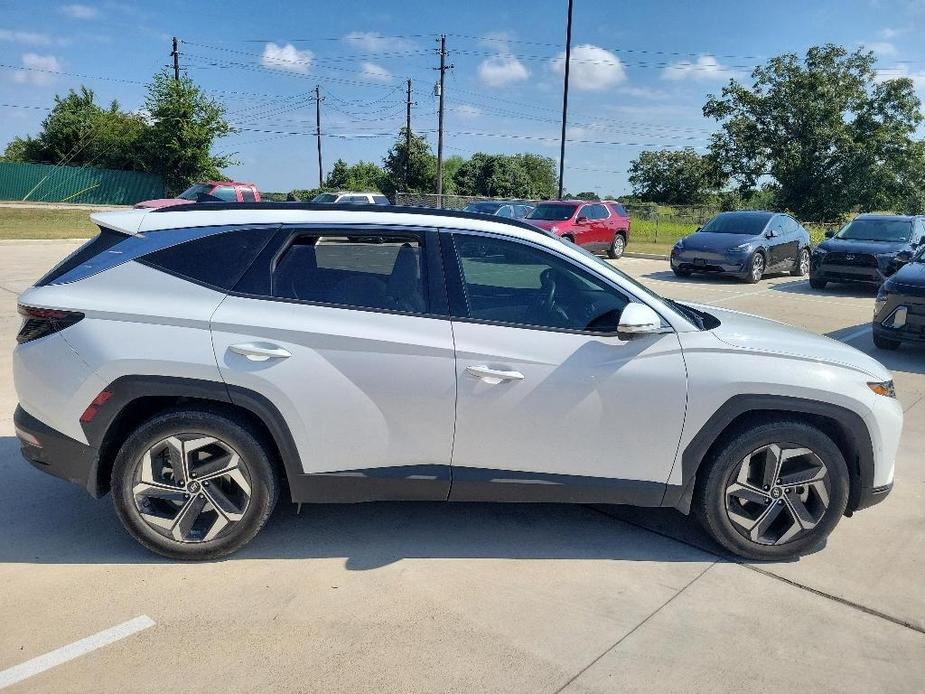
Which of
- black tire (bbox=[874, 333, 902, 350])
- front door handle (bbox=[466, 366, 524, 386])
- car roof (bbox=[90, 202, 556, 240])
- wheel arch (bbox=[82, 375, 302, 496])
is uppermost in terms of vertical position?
car roof (bbox=[90, 202, 556, 240])

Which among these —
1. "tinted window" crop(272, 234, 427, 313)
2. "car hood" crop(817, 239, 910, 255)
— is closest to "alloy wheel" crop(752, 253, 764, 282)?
"car hood" crop(817, 239, 910, 255)

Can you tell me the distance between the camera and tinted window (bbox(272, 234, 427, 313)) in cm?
343

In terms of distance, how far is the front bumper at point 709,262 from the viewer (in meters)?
15.8

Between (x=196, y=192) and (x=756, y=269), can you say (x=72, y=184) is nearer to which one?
(x=196, y=192)

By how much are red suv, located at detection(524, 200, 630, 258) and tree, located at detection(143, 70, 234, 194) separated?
868 inches

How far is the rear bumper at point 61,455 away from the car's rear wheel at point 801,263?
17.7 metres

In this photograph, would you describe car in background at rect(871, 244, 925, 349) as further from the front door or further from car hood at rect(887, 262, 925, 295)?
the front door

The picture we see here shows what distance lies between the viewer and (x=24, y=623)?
2938 mm

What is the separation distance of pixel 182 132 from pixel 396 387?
120 feet

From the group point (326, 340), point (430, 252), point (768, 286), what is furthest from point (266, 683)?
point (768, 286)

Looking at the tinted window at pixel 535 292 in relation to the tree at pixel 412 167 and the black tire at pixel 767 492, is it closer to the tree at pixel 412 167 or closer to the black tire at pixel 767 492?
the black tire at pixel 767 492

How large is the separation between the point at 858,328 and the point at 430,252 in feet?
31.4

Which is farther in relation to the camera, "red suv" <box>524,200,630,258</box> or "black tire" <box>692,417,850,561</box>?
"red suv" <box>524,200,630,258</box>

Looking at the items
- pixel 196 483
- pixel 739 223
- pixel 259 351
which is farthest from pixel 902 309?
pixel 739 223
